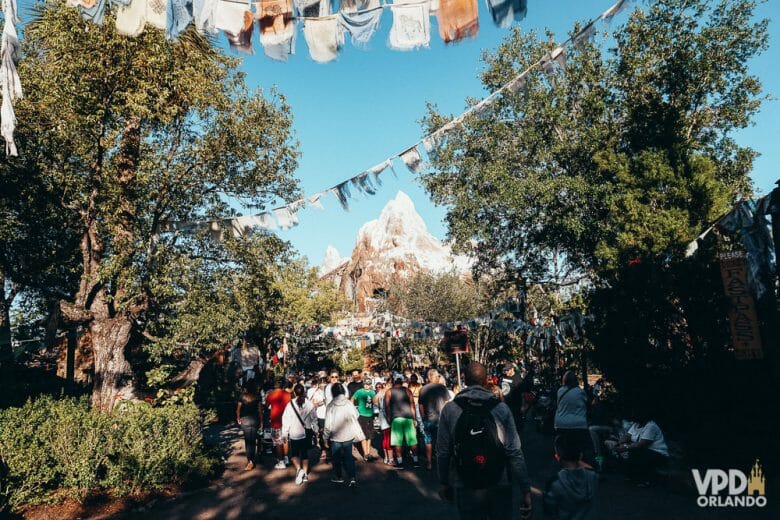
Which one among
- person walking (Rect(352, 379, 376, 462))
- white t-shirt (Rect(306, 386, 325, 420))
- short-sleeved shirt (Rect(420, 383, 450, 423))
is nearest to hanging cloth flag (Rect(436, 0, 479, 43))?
short-sleeved shirt (Rect(420, 383, 450, 423))

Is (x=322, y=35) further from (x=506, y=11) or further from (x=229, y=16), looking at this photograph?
(x=506, y=11)

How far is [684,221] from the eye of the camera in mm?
12492

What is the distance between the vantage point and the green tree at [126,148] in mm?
9609

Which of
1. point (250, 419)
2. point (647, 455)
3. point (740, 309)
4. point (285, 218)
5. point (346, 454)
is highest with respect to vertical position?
point (285, 218)

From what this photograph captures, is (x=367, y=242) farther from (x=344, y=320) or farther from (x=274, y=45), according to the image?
(x=274, y=45)

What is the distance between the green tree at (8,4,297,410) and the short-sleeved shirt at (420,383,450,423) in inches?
180

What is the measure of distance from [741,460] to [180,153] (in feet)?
39.3

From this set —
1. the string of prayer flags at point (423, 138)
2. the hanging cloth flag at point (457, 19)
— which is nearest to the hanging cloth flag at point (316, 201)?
the string of prayer flags at point (423, 138)

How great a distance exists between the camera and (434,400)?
30.1 feet

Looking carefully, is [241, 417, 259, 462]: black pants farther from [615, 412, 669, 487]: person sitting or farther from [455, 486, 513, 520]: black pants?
[455, 486, 513, 520]: black pants

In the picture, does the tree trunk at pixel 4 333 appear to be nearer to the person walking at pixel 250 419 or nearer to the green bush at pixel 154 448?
the green bush at pixel 154 448

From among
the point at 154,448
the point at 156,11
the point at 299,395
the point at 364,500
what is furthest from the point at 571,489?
the point at 299,395

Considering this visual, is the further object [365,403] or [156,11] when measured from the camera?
Result: [365,403]

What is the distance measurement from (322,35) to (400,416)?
21.8 feet
